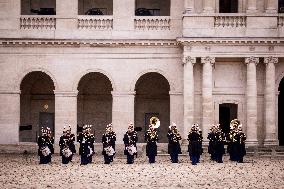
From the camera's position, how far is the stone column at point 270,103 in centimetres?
3384

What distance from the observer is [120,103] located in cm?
3528

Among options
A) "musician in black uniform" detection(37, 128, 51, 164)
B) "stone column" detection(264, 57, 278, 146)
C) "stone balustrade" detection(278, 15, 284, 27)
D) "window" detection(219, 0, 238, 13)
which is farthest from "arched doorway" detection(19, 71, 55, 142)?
"stone balustrade" detection(278, 15, 284, 27)

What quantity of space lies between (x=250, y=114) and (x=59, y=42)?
11142 mm

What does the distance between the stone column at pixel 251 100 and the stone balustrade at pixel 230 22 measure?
1.94 meters

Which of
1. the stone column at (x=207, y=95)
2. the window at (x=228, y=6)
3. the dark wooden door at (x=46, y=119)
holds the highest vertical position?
the window at (x=228, y=6)

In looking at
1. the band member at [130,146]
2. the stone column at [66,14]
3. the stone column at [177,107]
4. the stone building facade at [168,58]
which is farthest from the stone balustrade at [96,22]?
the band member at [130,146]

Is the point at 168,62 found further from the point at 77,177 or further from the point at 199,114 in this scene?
the point at 77,177

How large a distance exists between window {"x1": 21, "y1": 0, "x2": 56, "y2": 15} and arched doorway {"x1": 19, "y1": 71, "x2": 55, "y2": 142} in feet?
12.4

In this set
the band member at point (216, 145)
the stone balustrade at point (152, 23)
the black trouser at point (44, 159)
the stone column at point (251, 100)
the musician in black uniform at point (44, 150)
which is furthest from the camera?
the stone balustrade at point (152, 23)

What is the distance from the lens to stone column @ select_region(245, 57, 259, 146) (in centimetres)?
3378

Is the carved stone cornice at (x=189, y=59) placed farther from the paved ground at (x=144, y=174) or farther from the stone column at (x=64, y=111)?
the stone column at (x=64, y=111)

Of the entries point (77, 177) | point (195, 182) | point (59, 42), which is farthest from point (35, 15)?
point (195, 182)

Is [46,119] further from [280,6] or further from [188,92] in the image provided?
[280,6]

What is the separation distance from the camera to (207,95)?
34.0 meters
